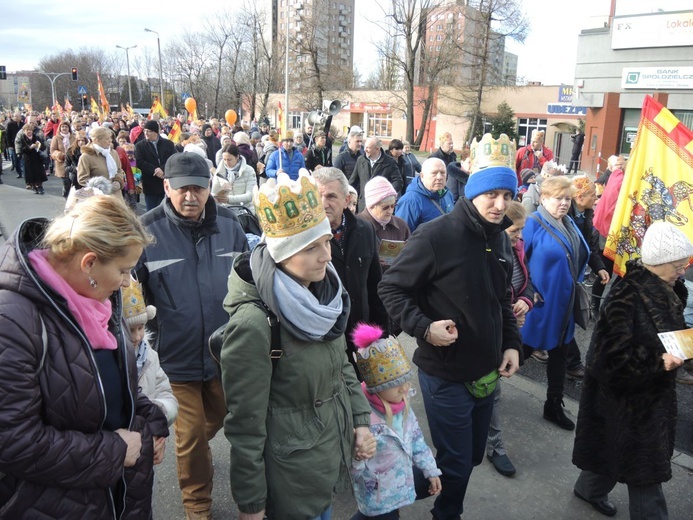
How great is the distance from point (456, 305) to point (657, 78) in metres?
29.6

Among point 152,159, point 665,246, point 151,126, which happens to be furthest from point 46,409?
point 151,126

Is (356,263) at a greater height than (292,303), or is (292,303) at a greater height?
(292,303)

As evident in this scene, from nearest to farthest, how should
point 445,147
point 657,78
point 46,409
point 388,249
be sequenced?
1. point 46,409
2. point 388,249
3. point 445,147
4. point 657,78

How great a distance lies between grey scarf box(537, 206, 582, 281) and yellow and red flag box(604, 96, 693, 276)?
0.27 metres

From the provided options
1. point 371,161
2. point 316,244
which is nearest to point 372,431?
point 316,244

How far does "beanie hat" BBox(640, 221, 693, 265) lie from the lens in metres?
2.99

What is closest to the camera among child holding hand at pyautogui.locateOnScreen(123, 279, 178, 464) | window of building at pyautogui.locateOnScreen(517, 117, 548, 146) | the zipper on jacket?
child holding hand at pyautogui.locateOnScreen(123, 279, 178, 464)

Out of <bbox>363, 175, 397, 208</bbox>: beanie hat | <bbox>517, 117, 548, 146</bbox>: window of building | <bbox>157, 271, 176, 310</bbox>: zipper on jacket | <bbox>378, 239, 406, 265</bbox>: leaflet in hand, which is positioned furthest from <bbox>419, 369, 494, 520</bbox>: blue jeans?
<bbox>517, 117, 548, 146</bbox>: window of building

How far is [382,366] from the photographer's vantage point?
271 cm

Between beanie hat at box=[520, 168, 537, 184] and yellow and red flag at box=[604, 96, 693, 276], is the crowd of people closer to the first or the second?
yellow and red flag at box=[604, 96, 693, 276]

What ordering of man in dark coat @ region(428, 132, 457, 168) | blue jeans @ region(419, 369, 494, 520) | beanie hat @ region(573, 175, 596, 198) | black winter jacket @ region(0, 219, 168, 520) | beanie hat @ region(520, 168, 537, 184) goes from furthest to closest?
man in dark coat @ region(428, 132, 457, 168), beanie hat @ region(520, 168, 537, 184), beanie hat @ region(573, 175, 596, 198), blue jeans @ region(419, 369, 494, 520), black winter jacket @ region(0, 219, 168, 520)

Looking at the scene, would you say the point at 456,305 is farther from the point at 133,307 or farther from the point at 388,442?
the point at 133,307

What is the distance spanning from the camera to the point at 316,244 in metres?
A: 2.19

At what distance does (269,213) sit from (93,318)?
72 cm
